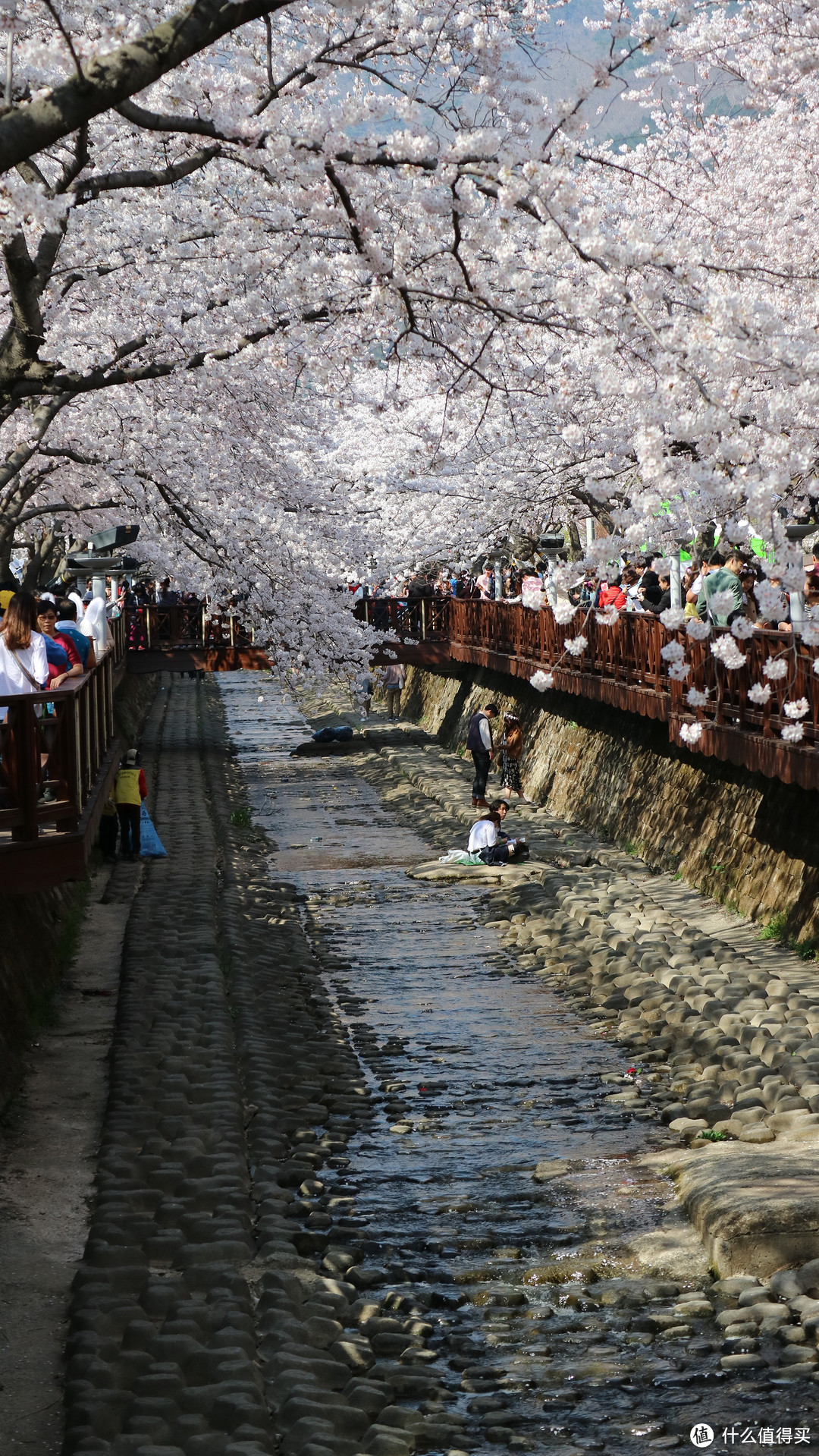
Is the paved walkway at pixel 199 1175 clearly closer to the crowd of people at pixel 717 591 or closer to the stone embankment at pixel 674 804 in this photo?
the crowd of people at pixel 717 591

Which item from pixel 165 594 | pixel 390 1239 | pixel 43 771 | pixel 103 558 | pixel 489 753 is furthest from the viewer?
pixel 165 594

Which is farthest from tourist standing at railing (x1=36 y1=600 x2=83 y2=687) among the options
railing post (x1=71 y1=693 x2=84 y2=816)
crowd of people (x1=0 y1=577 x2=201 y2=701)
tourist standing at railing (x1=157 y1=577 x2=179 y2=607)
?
tourist standing at railing (x1=157 y1=577 x2=179 y2=607)

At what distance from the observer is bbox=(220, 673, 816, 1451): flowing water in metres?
7.43

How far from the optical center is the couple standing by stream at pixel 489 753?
26.7 m

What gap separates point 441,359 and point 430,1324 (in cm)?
764


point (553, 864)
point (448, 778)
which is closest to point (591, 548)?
point (553, 864)

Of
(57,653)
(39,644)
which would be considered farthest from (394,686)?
(39,644)

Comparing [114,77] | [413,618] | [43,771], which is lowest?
[43,771]

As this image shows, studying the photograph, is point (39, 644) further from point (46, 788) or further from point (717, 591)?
point (717, 591)

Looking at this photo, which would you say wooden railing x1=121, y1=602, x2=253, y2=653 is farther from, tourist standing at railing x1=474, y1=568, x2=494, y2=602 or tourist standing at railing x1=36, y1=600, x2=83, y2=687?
tourist standing at railing x1=36, y1=600, x2=83, y2=687

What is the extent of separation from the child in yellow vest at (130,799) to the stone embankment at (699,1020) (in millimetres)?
4675

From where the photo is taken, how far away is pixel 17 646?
11039 mm

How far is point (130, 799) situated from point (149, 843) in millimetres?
1689

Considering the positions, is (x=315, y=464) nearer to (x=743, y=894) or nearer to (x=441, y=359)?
(x=743, y=894)
